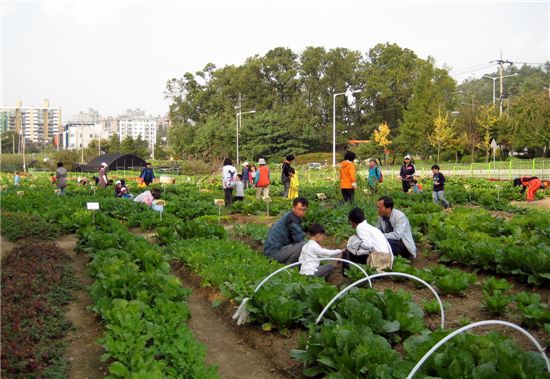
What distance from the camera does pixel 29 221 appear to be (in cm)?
1334

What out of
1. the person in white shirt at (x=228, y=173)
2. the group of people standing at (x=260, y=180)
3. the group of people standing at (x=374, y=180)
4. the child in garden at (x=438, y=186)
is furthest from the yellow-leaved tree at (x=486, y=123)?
the person in white shirt at (x=228, y=173)

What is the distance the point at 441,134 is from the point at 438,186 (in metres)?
31.1

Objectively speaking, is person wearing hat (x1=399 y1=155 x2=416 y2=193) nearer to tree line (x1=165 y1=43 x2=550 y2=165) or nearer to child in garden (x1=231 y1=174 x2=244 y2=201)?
child in garden (x1=231 y1=174 x2=244 y2=201)

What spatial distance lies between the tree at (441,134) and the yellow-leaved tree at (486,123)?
2.45 m

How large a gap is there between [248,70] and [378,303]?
61517 millimetres

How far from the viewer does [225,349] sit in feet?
19.7

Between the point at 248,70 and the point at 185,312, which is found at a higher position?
the point at 248,70

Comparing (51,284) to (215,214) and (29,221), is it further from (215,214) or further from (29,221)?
(215,214)

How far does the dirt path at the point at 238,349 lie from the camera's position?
539 centimetres

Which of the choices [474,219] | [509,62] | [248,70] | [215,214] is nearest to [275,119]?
[248,70]

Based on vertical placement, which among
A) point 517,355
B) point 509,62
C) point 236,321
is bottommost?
point 236,321

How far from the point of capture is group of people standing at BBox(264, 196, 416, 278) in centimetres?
766

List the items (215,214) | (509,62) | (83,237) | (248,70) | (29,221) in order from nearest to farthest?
1. (83,237)
2. (29,221)
3. (215,214)
4. (509,62)
5. (248,70)

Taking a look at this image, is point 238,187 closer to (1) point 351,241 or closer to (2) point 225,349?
(1) point 351,241
